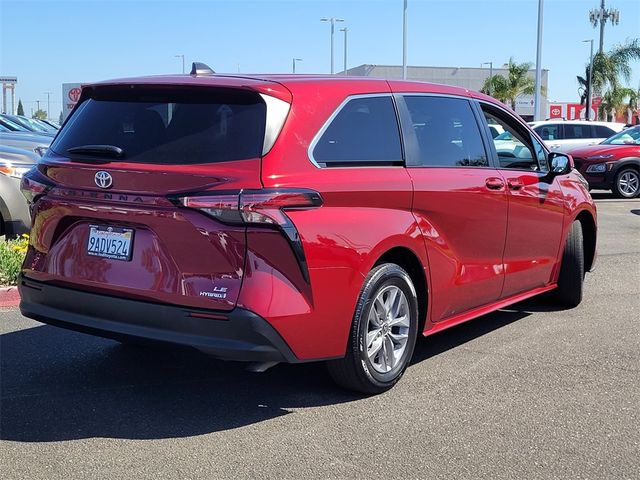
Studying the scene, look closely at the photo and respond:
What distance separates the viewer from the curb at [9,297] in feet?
22.3

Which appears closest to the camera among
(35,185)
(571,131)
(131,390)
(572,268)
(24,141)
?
(35,185)

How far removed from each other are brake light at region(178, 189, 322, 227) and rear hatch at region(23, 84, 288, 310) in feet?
0.03

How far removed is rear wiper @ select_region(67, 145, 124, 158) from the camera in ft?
14.0

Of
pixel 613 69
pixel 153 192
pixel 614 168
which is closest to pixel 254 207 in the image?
pixel 153 192

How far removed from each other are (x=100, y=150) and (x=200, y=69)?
826 millimetres

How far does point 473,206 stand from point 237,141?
1963 mm

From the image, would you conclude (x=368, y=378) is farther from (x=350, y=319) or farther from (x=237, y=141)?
(x=237, y=141)

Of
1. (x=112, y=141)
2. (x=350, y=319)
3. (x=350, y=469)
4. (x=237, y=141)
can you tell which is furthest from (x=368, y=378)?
(x=112, y=141)

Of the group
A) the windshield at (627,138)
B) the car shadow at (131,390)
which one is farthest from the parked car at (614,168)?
the car shadow at (131,390)

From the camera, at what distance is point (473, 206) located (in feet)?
17.5

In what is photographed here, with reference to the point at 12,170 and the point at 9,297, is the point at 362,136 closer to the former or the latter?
the point at 9,297

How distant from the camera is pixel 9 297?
270 inches

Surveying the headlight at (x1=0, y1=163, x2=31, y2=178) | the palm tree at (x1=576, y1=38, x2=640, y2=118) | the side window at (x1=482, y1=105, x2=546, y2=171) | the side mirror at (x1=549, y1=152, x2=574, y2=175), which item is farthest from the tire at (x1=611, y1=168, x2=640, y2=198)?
the palm tree at (x1=576, y1=38, x2=640, y2=118)

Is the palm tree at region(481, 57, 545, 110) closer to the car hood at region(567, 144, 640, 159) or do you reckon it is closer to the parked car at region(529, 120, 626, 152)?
the parked car at region(529, 120, 626, 152)
